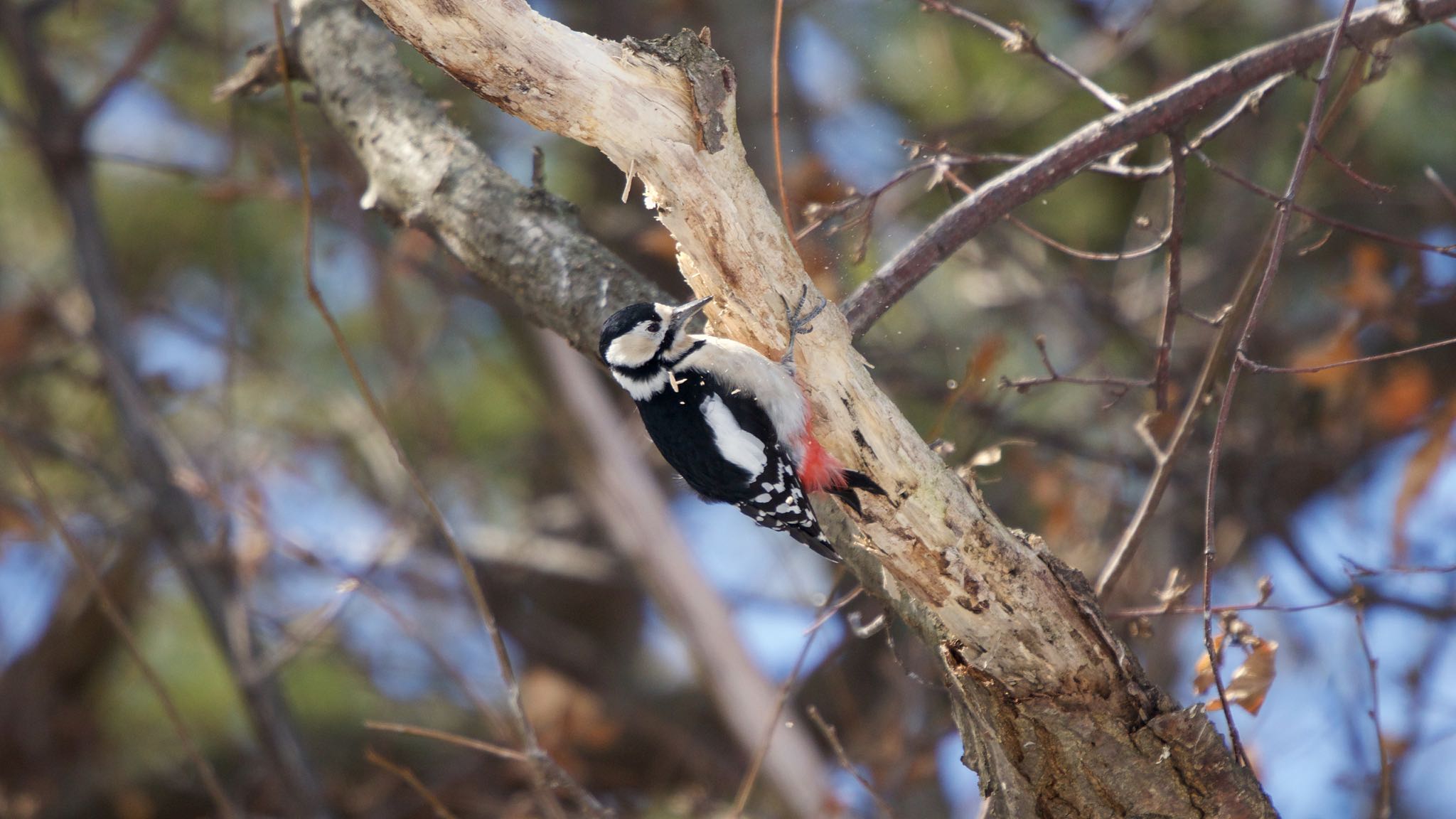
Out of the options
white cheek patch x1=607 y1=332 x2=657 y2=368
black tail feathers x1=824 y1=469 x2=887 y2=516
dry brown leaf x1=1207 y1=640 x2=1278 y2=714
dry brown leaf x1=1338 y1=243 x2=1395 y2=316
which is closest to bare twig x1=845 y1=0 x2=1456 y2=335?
black tail feathers x1=824 y1=469 x2=887 y2=516

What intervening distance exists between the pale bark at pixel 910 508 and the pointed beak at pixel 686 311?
34cm

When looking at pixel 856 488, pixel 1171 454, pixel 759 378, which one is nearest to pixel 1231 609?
pixel 1171 454

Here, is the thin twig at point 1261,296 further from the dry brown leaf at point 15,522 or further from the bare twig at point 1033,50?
the dry brown leaf at point 15,522

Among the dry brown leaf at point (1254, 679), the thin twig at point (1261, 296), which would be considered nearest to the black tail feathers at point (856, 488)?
the thin twig at point (1261, 296)

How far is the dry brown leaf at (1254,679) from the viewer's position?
7.29 ft

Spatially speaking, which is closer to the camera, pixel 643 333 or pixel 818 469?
pixel 818 469

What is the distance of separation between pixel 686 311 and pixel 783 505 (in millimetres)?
513

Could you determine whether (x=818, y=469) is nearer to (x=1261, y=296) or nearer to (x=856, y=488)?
(x=856, y=488)

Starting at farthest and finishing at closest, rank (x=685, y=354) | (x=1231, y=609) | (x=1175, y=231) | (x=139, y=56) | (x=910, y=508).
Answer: (x=139, y=56), (x=685, y=354), (x=1175, y=231), (x=1231, y=609), (x=910, y=508)

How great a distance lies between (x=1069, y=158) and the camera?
7.85 ft

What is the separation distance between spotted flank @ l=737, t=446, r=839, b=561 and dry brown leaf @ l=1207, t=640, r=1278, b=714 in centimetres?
87

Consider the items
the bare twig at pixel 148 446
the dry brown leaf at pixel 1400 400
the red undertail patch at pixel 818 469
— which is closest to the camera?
the red undertail patch at pixel 818 469

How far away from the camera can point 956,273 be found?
590 cm

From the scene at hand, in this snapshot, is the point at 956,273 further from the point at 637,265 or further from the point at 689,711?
the point at 689,711
